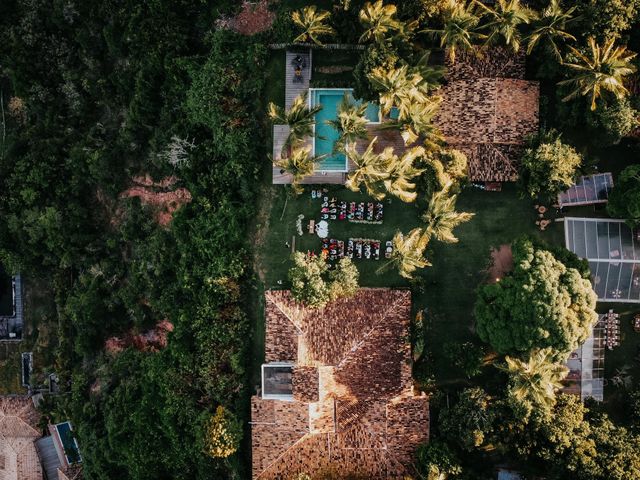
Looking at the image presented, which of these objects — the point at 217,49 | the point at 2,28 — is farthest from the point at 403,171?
the point at 2,28

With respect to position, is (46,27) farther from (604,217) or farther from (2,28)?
(604,217)

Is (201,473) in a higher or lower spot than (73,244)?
lower

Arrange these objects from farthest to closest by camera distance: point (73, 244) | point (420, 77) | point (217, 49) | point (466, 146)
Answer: point (73, 244)
point (217, 49)
point (466, 146)
point (420, 77)

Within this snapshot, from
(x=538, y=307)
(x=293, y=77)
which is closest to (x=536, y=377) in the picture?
(x=538, y=307)

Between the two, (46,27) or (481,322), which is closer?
(481,322)

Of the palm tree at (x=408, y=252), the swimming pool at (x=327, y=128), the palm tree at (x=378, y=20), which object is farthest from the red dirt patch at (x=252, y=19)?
the palm tree at (x=408, y=252)

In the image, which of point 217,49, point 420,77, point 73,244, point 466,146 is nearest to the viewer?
point 420,77
